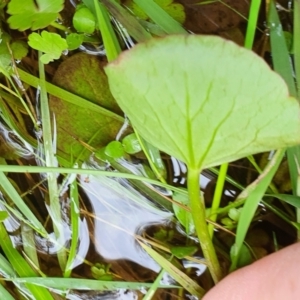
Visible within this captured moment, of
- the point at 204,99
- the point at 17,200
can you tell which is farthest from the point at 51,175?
the point at 204,99

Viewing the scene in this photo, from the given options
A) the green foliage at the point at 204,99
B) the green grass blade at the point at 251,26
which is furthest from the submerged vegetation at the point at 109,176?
the green foliage at the point at 204,99

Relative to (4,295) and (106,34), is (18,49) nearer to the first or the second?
(106,34)

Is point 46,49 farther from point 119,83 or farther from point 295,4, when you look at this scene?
point 295,4

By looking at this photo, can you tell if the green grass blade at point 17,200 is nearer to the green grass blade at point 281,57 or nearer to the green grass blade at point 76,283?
the green grass blade at point 76,283

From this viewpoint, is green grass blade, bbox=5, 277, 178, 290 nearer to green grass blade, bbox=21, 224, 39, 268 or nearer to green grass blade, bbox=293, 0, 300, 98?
green grass blade, bbox=21, 224, 39, 268

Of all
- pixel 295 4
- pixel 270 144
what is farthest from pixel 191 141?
pixel 295 4

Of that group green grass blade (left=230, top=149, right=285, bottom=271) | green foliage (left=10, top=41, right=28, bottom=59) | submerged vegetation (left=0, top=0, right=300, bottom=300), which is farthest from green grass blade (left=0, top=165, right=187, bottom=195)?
green foliage (left=10, top=41, right=28, bottom=59)

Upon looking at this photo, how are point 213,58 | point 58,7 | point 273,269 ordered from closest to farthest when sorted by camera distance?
1. point 213,58
2. point 273,269
3. point 58,7

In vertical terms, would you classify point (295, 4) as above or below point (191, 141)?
above
